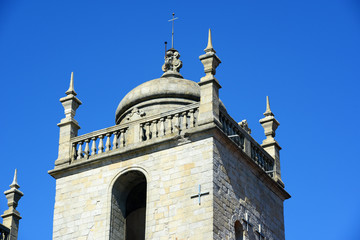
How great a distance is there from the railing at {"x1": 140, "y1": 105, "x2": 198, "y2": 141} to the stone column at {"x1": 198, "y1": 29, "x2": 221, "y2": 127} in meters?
0.35

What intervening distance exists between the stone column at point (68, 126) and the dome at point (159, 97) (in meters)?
1.48

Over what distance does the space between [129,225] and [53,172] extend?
2.69 m

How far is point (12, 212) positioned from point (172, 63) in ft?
22.2

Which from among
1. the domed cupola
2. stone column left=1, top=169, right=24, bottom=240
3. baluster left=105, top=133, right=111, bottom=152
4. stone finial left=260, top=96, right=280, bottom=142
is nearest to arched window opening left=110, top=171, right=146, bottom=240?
baluster left=105, top=133, right=111, bottom=152

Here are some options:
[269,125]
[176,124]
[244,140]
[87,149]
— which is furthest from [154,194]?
[269,125]

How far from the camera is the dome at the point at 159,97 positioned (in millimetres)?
36094

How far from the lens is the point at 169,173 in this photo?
3369 centimetres

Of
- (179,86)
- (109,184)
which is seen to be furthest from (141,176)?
(179,86)

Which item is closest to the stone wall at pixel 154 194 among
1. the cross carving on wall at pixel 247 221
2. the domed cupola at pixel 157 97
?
the cross carving on wall at pixel 247 221

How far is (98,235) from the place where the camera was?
3375cm

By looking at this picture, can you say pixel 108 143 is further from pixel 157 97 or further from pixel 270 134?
pixel 270 134

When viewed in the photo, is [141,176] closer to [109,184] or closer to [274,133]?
[109,184]

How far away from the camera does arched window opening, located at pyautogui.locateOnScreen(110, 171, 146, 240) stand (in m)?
34.3

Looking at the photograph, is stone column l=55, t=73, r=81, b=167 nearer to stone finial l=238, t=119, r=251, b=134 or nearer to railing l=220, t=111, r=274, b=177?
railing l=220, t=111, r=274, b=177
